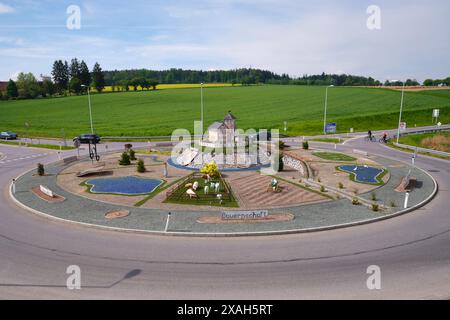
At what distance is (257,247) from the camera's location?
15383mm

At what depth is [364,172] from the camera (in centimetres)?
3042

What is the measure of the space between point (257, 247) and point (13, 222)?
15014mm

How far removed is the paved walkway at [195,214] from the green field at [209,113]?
3646 cm

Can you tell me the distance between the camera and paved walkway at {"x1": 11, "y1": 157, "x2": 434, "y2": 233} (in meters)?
17.6

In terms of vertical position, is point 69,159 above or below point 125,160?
below

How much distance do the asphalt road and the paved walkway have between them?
98cm

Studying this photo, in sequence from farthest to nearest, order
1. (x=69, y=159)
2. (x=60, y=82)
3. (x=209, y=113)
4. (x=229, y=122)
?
(x=60, y=82)
(x=209, y=113)
(x=229, y=122)
(x=69, y=159)

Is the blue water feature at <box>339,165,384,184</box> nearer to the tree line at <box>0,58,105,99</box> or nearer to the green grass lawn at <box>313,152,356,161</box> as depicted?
the green grass lawn at <box>313,152,356,161</box>

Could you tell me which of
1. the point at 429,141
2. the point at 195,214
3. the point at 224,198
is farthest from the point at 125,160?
the point at 429,141

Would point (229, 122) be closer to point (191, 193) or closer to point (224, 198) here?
point (224, 198)

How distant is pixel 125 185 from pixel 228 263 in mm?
15352

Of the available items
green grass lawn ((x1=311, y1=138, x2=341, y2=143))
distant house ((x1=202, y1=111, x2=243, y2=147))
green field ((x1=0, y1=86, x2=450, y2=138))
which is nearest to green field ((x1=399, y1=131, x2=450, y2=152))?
green grass lawn ((x1=311, y1=138, x2=341, y2=143))
